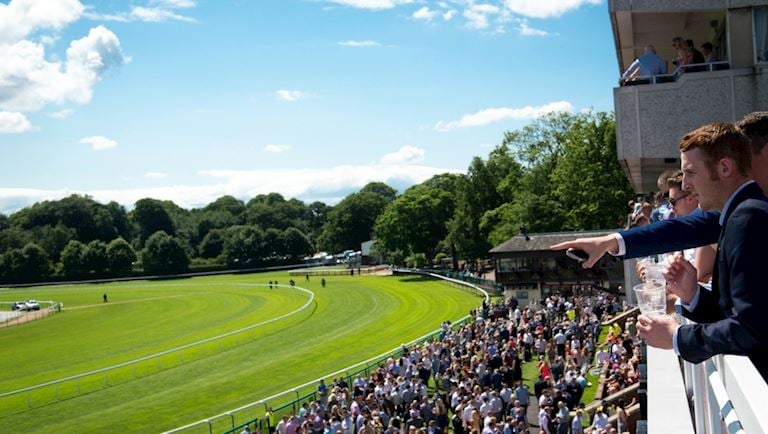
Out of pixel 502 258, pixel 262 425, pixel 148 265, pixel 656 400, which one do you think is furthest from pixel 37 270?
pixel 656 400

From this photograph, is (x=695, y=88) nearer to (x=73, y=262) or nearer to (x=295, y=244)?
(x=295, y=244)

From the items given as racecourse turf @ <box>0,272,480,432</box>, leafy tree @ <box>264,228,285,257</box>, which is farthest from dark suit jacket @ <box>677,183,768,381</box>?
leafy tree @ <box>264,228,285,257</box>

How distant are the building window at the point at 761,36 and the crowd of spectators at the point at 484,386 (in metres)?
6.46

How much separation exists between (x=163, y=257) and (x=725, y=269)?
122 metres

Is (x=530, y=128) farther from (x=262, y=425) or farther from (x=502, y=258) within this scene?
(x=262, y=425)

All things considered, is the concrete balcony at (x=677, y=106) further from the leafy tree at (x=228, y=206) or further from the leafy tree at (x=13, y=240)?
the leafy tree at (x=228, y=206)

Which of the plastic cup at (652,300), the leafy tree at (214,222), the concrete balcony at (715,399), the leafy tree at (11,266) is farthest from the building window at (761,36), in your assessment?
the leafy tree at (214,222)

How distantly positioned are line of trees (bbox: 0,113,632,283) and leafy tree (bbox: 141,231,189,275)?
0.17 meters

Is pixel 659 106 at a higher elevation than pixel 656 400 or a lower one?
higher

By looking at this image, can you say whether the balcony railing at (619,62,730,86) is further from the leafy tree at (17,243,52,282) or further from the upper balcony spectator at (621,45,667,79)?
the leafy tree at (17,243,52,282)

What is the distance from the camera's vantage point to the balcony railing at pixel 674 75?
464 inches

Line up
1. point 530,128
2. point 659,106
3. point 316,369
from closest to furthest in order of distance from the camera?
point 659,106 < point 316,369 < point 530,128

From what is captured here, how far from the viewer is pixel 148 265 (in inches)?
4685

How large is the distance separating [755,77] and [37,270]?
399 ft
